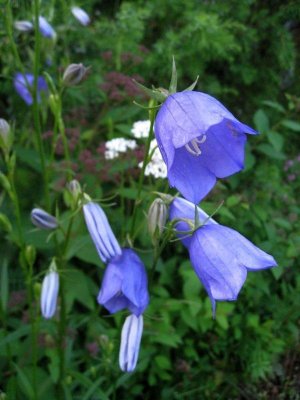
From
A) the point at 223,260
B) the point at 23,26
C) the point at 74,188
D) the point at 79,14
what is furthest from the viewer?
the point at 79,14

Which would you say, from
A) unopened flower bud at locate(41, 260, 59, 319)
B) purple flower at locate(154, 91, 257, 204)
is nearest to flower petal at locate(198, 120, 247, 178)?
purple flower at locate(154, 91, 257, 204)

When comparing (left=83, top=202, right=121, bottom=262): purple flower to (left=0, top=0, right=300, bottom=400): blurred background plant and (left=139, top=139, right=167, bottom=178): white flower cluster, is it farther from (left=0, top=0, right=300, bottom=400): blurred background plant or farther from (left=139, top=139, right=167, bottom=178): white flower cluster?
(left=139, top=139, right=167, bottom=178): white flower cluster

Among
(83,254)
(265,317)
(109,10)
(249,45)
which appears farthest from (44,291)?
(109,10)

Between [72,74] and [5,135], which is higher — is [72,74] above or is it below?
above

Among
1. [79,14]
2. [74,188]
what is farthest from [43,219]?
[79,14]

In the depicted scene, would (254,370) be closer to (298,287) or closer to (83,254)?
(298,287)

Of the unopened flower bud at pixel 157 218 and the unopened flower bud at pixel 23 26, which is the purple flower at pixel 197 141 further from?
the unopened flower bud at pixel 23 26

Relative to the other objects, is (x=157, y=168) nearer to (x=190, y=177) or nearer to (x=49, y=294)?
(x=49, y=294)
